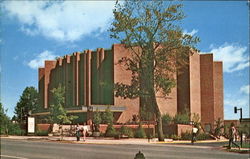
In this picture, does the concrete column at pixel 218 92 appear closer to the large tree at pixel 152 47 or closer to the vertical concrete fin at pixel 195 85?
the vertical concrete fin at pixel 195 85

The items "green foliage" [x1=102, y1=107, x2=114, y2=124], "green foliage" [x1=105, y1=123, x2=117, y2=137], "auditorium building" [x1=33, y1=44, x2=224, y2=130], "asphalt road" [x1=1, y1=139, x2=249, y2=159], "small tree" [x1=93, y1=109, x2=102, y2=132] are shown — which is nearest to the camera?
"asphalt road" [x1=1, y1=139, x2=249, y2=159]

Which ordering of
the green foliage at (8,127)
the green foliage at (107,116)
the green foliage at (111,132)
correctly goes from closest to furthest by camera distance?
the green foliage at (8,127) < the green foliage at (111,132) < the green foliage at (107,116)

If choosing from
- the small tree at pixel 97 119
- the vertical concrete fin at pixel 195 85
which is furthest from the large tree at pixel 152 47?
the vertical concrete fin at pixel 195 85

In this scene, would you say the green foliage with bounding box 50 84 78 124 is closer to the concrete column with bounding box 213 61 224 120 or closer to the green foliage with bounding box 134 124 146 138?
the green foliage with bounding box 134 124 146 138

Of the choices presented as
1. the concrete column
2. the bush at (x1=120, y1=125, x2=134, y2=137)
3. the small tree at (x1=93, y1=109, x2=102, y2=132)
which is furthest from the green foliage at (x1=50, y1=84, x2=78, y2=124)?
the concrete column

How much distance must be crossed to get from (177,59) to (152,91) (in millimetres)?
2816

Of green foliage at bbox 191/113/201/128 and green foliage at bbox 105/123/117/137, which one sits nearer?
green foliage at bbox 105/123/117/137

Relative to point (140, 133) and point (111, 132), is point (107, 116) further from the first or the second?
point (140, 133)

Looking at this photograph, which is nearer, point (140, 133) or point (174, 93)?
point (140, 133)

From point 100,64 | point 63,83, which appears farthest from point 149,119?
point 63,83

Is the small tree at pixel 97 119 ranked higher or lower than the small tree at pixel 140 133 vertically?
higher

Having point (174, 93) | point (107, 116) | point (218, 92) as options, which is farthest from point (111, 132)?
point (218, 92)

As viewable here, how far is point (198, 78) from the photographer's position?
47.6 meters

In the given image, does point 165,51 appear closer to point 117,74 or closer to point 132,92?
point 132,92
